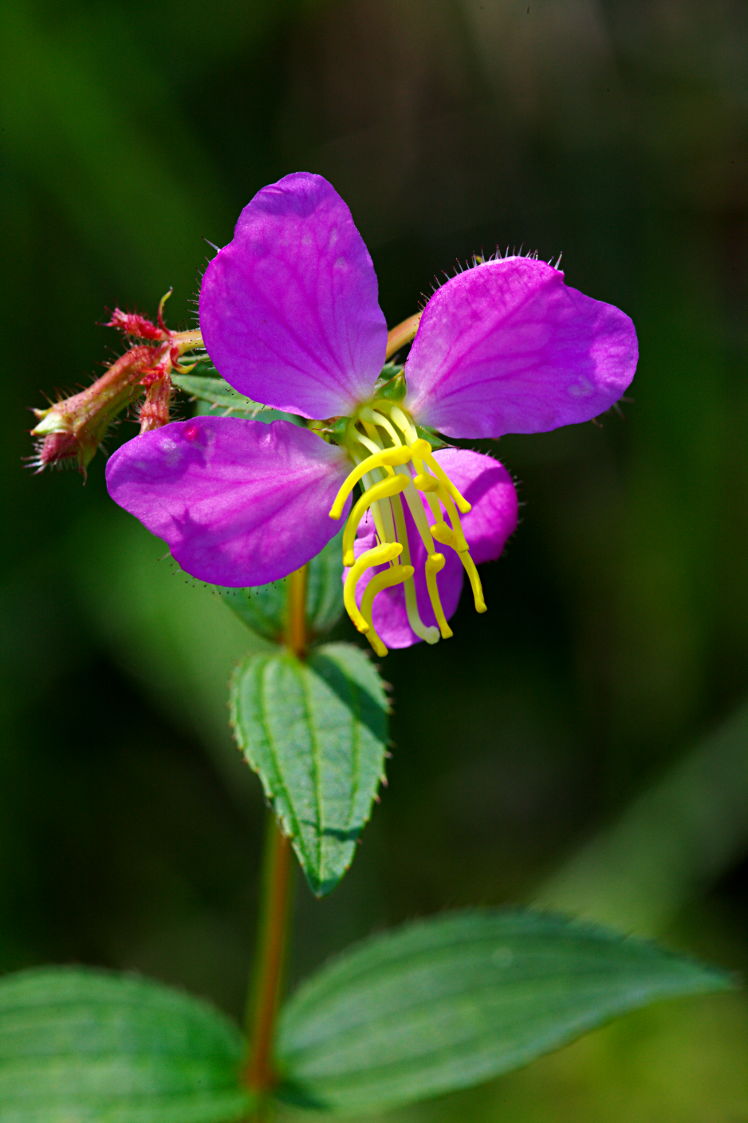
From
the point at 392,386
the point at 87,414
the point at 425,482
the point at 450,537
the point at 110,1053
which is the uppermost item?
the point at 87,414

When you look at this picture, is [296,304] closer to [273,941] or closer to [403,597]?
[403,597]

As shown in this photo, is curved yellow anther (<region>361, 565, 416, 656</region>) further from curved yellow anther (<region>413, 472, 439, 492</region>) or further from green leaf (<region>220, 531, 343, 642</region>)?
green leaf (<region>220, 531, 343, 642</region>)

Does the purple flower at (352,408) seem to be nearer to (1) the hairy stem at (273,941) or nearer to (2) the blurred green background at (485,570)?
(1) the hairy stem at (273,941)

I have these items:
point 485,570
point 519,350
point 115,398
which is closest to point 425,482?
point 519,350

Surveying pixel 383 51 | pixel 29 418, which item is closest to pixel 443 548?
pixel 29 418

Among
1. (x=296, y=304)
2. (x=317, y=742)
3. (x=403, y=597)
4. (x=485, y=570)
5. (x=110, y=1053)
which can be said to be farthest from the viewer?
(x=485, y=570)

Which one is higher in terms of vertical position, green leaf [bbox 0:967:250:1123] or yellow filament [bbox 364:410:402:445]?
yellow filament [bbox 364:410:402:445]

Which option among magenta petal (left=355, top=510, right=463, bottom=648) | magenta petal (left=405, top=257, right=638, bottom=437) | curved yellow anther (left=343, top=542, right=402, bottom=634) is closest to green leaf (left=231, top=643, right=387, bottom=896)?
magenta petal (left=355, top=510, right=463, bottom=648)

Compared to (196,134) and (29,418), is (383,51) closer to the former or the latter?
(196,134)
